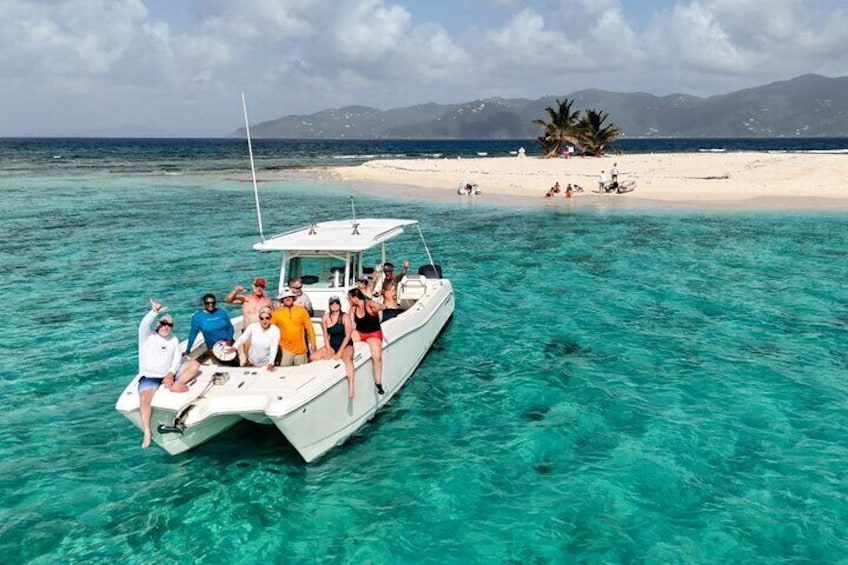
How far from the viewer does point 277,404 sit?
9.07 metres

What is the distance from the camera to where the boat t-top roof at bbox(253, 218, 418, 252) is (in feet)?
43.0

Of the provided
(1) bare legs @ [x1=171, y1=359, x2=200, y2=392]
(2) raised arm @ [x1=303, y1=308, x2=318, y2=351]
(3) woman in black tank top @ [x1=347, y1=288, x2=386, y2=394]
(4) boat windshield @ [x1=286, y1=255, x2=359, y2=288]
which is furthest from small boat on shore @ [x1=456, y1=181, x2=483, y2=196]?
(1) bare legs @ [x1=171, y1=359, x2=200, y2=392]

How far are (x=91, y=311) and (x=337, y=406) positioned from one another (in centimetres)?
1174

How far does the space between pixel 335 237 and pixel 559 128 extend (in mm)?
72676

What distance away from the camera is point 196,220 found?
37.2 m

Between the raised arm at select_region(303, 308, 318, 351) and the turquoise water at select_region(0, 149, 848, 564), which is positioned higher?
the raised arm at select_region(303, 308, 318, 351)

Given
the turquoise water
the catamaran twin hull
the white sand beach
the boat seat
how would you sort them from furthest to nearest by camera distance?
the white sand beach → the boat seat → the catamaran twin hull → the turquoise water

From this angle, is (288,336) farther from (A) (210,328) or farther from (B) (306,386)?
(B) (306,386)

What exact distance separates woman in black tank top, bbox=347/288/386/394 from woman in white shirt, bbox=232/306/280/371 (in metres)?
1.36

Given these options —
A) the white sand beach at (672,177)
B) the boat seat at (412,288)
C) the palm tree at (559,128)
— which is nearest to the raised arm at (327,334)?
the boat seat at (412,288)

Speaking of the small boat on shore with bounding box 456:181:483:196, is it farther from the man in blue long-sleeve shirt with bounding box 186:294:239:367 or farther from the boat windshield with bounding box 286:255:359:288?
the man in blue long-sleeve shirt with bounding box 186:294:239:367

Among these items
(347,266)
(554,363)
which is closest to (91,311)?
(347,266)

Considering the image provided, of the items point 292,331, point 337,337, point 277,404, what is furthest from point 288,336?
point 277,404

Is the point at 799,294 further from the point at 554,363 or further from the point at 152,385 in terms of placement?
the point at 152,385
